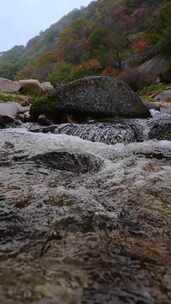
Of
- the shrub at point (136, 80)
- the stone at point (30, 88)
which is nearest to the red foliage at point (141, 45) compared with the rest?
the shrub at point (136, 80)

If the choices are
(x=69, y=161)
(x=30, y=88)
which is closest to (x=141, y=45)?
(x=30, y=88)

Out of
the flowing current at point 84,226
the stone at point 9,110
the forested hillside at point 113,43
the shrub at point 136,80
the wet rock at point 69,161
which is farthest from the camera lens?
the forested hillside at point 113,43

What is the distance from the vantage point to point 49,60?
4706cm

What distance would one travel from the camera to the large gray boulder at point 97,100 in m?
9.36

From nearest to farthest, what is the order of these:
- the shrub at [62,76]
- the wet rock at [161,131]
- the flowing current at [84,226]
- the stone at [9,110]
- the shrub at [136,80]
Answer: the flowing current at [84,226] < the wet rock at [161,131] < the stone at [9,110] < the shrub at [136,80] < the shrub at [62,76]

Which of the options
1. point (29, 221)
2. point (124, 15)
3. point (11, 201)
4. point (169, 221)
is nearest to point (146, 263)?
point (169, 221)

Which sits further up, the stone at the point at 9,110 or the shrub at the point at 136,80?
the shrub at the point at 136,80

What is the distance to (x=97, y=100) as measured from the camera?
941cm

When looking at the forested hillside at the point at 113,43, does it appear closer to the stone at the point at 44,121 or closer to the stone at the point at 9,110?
the stone at the point at 9,110

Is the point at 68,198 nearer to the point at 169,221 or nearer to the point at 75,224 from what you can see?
the point at 75,224

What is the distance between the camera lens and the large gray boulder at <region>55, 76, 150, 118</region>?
9.36 meters

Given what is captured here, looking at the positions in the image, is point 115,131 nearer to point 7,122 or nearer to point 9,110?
point 7,122

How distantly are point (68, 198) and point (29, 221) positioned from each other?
70 centimetres

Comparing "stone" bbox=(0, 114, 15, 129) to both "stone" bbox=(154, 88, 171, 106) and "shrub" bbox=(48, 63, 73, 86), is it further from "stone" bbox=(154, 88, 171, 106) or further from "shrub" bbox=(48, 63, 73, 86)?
"shrub" bbox=(48, 63, 73, 86)
